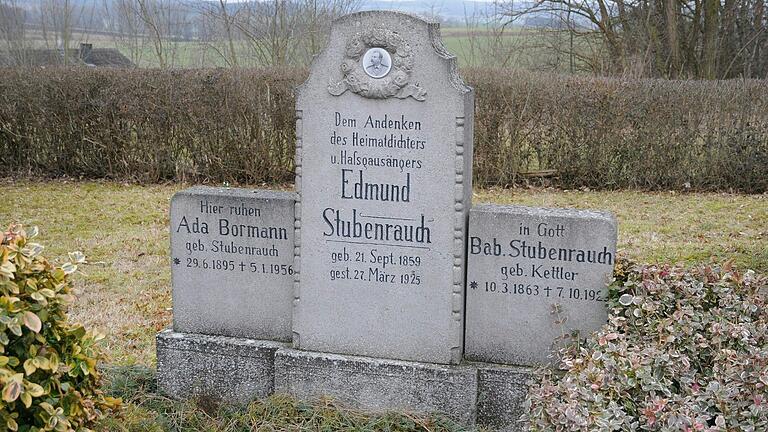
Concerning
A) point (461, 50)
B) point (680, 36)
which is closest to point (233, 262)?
point (461, 50)

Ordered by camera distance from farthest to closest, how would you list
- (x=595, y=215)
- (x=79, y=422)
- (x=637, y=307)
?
1. (x=595, y=215)
2. (x=637, y=307)
3. (x=79, y=422)

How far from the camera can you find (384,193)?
14.3ft

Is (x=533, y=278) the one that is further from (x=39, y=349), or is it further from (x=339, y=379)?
(x=39, y=349)

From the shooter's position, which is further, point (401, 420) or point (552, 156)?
point (552, 156)

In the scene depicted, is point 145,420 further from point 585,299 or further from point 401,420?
point 585,299

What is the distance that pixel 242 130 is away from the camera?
11750 mm

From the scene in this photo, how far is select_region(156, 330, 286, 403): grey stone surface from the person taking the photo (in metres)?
4.73

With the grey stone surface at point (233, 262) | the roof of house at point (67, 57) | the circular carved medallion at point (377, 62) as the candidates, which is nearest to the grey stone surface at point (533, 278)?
the circular carved medallion at point (377, 62)

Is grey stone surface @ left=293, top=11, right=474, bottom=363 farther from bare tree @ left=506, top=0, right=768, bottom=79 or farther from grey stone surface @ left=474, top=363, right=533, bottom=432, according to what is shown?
bare tree @ left=506, top=0, right=768, bottom=79

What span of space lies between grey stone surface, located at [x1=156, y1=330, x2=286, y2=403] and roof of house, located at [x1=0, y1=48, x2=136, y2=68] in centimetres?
1265

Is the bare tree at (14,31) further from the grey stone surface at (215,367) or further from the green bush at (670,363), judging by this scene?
the green bush at (670,363)

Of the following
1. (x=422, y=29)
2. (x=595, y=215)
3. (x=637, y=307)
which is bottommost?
(x=637, y=307)

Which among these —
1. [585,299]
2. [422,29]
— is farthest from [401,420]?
[422,29]

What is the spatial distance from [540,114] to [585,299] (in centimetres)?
753
